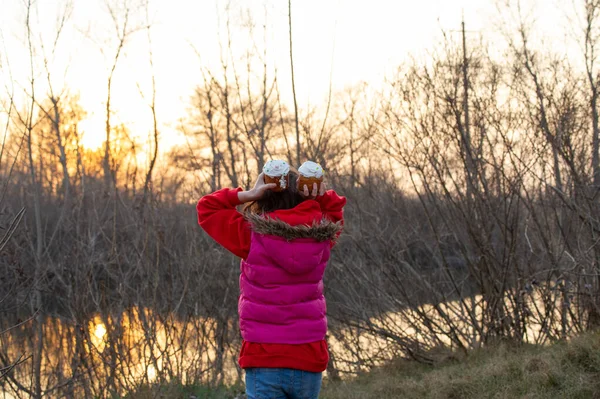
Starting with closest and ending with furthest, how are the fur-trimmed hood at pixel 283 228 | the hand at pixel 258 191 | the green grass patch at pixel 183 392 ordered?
the fur-trimmed hood at pixel 283 228, the hand at pixel 258 191, the green grass patch at pixel 183 392

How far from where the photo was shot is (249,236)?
9.15 ft

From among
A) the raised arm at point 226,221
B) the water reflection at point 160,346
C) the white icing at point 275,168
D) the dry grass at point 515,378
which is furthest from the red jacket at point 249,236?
the water reflection at point 160,346

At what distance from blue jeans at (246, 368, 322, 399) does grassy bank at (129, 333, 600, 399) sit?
2.69 meters

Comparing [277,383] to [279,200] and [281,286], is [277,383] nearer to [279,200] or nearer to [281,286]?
[281,286]

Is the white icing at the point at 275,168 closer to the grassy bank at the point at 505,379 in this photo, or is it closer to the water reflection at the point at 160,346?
the grassy bank at the point at 505,379

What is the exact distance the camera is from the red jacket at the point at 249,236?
2664mm

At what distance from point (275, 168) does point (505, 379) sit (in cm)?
344

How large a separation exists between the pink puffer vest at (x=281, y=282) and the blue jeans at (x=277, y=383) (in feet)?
0.43

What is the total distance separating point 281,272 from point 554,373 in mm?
3160

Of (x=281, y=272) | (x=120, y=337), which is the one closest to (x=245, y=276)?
(x=281, y=272)

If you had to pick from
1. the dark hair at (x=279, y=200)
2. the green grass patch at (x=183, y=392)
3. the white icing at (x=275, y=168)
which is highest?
the white icing at (x=275, y=168)

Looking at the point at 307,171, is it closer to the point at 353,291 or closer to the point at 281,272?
the point at 281,272

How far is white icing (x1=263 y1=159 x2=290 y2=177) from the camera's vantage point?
2727 mm

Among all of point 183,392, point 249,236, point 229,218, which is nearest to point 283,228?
point 249,236
